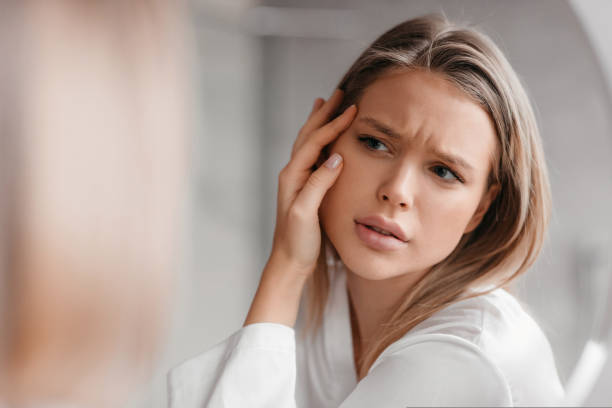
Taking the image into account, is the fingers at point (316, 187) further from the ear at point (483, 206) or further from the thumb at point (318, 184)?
the ear at point (483, 206)

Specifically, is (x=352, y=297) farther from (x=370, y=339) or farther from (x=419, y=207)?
(x=419, y=207)

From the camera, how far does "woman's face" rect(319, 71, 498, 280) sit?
351 millimetres

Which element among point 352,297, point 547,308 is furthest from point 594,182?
point 352,297

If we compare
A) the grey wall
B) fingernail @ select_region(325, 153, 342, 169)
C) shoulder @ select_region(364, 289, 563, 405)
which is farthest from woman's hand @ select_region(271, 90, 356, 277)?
the grey wall

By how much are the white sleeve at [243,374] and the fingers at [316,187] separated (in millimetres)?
87

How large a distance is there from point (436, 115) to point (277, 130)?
80cm

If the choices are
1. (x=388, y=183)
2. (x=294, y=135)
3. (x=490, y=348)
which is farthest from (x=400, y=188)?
(x=294, y=135)

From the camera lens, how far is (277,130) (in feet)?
3.69

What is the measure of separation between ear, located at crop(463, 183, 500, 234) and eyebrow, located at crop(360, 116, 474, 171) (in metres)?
0.05

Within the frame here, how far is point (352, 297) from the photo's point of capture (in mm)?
505

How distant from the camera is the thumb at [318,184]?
40 cm

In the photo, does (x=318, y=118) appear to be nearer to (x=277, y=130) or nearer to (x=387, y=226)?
(x=387, y=226)

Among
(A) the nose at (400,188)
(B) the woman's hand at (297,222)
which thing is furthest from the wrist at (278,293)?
(A) the nose at (400,188)

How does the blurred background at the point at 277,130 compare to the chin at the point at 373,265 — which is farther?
the blurred background at the point at 277,130
